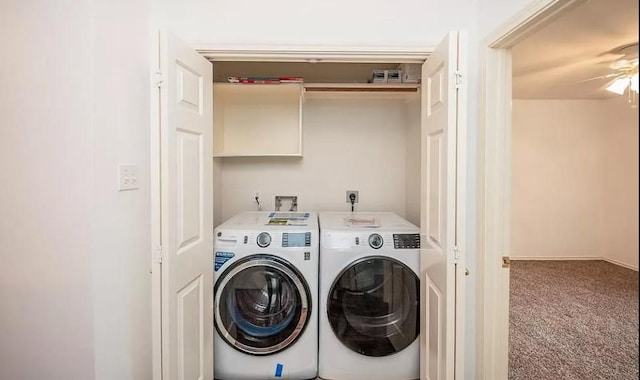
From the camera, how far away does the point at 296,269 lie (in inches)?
80.9

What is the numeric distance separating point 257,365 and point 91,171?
4.65 feet

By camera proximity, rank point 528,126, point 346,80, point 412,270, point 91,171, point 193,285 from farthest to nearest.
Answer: point 528,126, point 346,80, point 412,270, point 193,285, point 91,171

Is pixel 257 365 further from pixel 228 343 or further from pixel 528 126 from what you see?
pixel 528 126

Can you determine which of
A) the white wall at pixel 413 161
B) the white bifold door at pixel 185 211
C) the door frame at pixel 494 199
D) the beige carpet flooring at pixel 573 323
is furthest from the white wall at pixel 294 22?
the beige carpet flooring at pixel 573 323

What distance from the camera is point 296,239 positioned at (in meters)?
2.10

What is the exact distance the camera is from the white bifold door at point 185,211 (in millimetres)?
1463

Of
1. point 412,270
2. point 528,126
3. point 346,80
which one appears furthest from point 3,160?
point 528,126

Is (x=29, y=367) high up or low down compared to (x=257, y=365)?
up

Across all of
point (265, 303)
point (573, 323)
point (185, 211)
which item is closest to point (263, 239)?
point (265, 303)

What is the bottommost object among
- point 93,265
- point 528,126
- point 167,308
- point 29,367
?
point 29,367

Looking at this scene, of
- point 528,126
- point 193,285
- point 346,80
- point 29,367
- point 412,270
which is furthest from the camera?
point 528,126

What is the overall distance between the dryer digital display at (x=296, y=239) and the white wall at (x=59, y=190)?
2.87ft

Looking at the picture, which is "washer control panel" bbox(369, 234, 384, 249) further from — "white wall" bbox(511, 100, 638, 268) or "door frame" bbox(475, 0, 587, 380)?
"white wall" bbox(511, 100, 638, 268)

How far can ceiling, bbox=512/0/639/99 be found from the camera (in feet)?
7.71
